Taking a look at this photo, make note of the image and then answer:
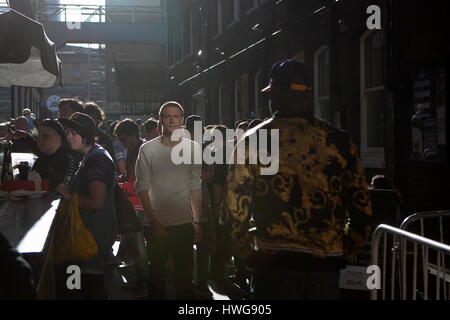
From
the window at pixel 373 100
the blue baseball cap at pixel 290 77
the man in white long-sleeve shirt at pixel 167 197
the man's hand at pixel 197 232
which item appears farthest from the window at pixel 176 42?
the blue baseball cap at pixel 290 77

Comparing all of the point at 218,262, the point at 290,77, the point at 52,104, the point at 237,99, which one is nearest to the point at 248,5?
the point at 237,99

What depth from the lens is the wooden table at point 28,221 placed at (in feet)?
11.1

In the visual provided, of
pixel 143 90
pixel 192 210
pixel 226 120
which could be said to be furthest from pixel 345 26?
pixel 143 90

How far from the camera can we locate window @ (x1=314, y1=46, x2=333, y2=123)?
13.5 m

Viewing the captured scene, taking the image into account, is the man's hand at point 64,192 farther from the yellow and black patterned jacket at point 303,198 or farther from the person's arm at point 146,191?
the yellow and black patterned jacket at point 303,198

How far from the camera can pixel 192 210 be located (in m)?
6.11

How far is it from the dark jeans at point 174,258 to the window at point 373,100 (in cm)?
594

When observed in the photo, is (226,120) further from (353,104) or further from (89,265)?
(89,265)

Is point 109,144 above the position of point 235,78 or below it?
below

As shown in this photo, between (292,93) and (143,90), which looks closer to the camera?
(292,93)

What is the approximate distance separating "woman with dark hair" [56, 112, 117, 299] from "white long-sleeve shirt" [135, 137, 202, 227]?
0.66 metres

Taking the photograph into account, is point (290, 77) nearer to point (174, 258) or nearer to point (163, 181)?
point (163, 181)

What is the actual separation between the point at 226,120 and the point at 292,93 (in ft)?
64.1

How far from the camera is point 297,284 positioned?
123 inches
